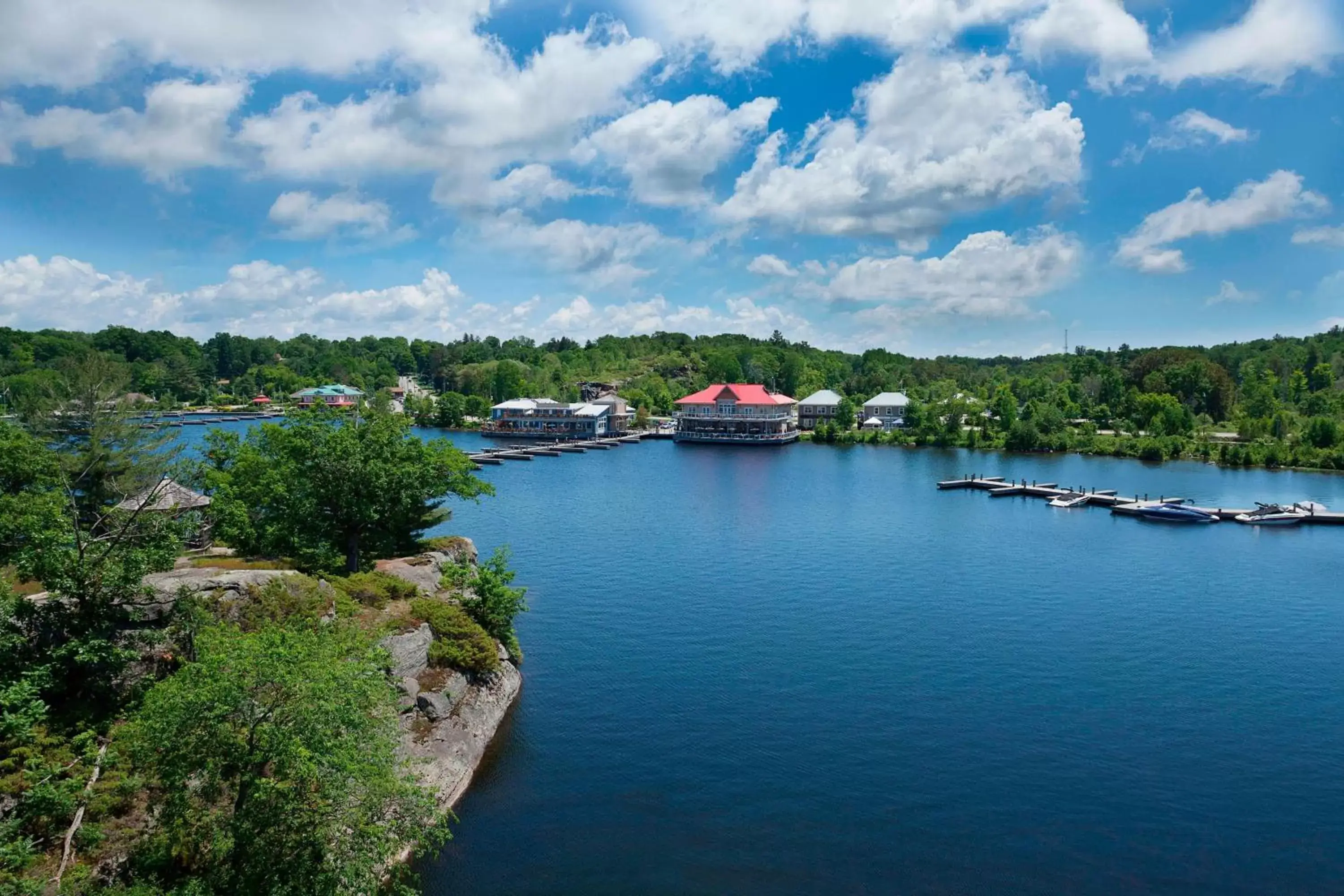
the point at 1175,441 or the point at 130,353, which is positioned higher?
the point at 130,353

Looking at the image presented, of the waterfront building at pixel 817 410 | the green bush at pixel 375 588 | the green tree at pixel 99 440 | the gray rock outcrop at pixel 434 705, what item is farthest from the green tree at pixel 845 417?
the gray rock outcrop at pixel 434 705

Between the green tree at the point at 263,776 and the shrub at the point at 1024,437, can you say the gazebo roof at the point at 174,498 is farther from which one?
the shrub at the point at 1024,437

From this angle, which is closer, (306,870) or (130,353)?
(306,870)

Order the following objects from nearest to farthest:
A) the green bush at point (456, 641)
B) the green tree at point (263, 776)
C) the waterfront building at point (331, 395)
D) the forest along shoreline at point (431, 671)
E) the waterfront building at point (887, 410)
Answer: the green tree at point (263, 776), the forest along shoreline at point (431, 671), the green bush at point (456, 641), the waterfront building at point (887, 410), the waterfront building at point (331, 395)

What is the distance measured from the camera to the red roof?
127625 millimetres

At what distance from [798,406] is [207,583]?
12338 cm

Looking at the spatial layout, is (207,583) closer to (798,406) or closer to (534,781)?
(534,781)

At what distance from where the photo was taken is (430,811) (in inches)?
741

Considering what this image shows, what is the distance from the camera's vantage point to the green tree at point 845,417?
131000mm

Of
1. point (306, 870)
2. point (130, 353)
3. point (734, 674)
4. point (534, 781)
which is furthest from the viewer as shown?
point (130, 353)

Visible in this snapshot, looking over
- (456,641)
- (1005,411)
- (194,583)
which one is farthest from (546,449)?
(194,583)

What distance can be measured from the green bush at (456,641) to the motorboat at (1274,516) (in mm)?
59234

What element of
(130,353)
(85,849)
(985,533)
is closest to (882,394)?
(985,533)

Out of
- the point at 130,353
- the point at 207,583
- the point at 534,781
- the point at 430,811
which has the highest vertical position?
the point at 130,353
